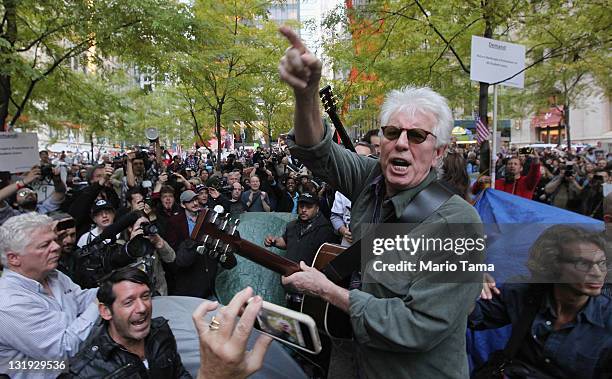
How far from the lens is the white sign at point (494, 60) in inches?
244

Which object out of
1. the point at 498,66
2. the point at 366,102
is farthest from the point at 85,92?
the point at 366,102

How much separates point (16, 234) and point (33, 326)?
67 cm

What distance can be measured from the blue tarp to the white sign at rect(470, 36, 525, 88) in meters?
2.49

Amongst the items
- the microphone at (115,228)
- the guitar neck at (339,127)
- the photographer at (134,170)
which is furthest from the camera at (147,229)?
the photographer at (134,170)

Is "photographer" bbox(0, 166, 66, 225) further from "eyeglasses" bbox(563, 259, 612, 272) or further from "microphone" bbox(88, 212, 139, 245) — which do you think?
"eyeglasses" bbox(563, 259, 612, 272)

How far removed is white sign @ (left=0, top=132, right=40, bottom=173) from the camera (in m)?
8.13

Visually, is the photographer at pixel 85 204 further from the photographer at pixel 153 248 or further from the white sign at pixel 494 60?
the white sign at pixel 494 60

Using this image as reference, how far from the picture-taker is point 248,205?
27.0 ft

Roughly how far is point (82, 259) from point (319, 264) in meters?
2.77

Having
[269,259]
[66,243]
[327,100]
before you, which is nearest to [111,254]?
[66,243]

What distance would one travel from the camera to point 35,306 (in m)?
2.78

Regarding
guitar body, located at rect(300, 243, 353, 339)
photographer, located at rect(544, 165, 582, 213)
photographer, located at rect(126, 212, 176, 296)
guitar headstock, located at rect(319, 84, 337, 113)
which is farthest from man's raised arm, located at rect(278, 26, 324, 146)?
photographer, located at rect(544, 165, 582, 213)

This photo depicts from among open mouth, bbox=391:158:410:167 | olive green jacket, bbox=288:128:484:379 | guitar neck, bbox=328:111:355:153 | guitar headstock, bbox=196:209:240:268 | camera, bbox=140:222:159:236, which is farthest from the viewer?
camera, bbox=140:222:159:236

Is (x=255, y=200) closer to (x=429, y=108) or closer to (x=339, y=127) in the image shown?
(x=339, y=127)
